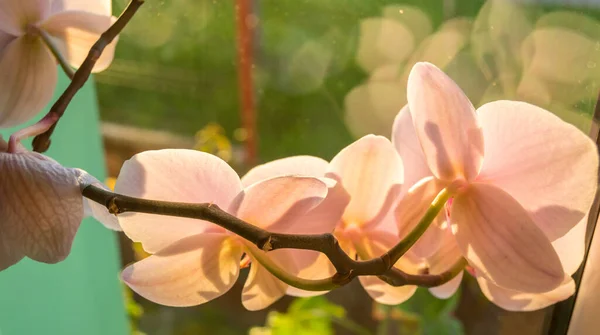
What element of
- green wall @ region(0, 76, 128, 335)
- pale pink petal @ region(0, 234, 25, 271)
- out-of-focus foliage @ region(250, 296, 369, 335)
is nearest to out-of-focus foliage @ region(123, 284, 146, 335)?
green wall @ region(0, 76, 128, 335)

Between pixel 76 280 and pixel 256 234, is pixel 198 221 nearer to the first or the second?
pixel 256 234

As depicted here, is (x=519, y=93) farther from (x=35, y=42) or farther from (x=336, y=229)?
(x=35, y=42)

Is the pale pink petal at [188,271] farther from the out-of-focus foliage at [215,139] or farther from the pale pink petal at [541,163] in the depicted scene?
the out-of-focus foliage at [215,139]

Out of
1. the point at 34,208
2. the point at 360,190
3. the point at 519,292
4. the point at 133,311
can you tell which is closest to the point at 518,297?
the point at 519,292

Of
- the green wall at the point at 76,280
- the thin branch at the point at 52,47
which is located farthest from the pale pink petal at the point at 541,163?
the green wall at the point at 76,280

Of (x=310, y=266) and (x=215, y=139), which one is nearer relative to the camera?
(x=310, y=266)

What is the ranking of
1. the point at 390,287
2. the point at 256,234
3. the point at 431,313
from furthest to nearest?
1. the point at 431,313
2. the point at 390,287
3. the point at 256,234

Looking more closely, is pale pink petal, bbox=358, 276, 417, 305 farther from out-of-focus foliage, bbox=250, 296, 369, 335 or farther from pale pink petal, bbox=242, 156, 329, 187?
out-of-focus foliage, bbox=250, 296, 369, 335
